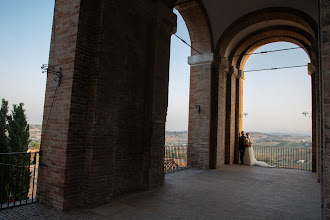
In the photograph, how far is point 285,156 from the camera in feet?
42.3

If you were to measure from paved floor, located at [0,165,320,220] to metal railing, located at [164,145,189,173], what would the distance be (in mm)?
1785

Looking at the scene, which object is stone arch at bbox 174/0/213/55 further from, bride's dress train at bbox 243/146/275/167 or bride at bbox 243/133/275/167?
bride's dress train at bbox 243/146/275/167

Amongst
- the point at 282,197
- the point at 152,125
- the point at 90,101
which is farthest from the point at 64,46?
the point at 282,197

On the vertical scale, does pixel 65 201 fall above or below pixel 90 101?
below

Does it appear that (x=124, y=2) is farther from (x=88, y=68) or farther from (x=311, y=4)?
(x=311, y=4)

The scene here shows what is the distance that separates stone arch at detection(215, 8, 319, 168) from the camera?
10125 millimetres

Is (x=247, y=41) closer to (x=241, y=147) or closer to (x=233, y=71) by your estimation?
(x=233, y=71)

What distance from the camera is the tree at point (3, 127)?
18828 mm

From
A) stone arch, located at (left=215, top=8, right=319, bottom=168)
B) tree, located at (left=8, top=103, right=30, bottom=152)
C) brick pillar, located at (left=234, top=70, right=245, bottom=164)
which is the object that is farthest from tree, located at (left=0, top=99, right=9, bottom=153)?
brick pillar, located at (left=234, top=70, right=245, bottom=164)

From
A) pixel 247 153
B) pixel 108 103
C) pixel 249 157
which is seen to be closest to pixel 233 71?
pixel 247 153

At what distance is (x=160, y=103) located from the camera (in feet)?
21.2

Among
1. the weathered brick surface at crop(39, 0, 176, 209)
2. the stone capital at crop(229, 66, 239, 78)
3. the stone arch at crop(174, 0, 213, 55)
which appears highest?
the stone arch at crop(174, 0, 213, 55)

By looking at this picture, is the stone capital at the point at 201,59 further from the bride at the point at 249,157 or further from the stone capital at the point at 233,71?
the bride at the point at 249,157

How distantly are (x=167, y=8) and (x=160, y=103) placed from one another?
2.87 metres
